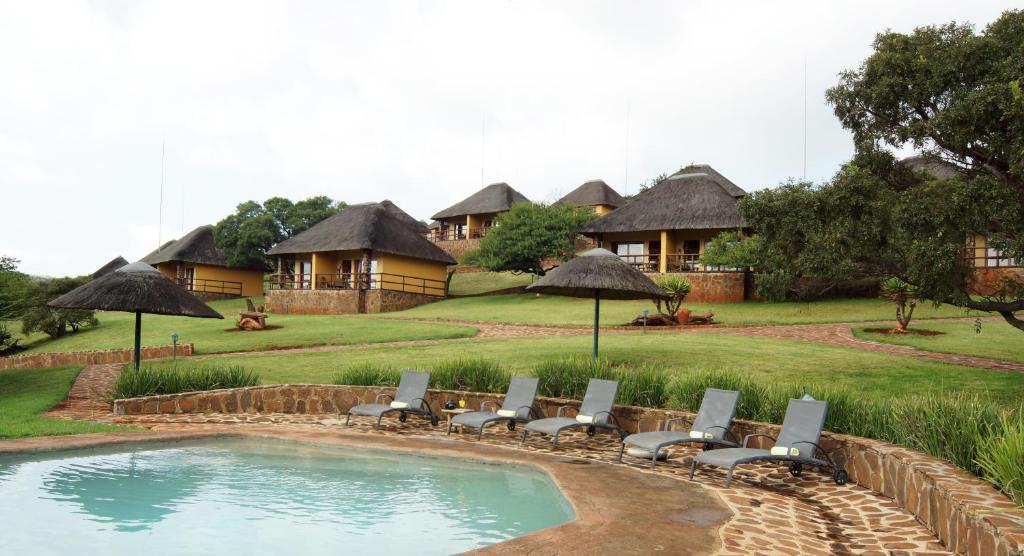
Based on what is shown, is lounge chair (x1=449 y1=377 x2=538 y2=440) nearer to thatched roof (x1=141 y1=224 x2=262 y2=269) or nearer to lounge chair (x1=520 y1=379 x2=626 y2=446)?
lounge chair (x1=520 y1=379 x2=626 y2=446)

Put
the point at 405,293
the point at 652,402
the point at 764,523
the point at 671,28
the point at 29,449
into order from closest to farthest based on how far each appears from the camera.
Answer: the point at 764,523
the point at 29,449
the point at 652,402
the point at 671,28
the point at 405,293

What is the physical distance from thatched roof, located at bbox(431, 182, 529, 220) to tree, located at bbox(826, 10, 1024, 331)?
38721 millimetres

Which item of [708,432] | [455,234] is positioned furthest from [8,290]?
[455,234]

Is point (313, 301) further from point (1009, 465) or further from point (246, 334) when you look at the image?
point (1009, 465)

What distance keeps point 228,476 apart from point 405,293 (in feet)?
86.5

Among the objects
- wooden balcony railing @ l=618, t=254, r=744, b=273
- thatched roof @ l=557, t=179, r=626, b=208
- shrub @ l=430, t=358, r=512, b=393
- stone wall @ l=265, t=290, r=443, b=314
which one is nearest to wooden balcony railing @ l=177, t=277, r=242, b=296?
stone wall @ l=265, t=290, r=443, b=314

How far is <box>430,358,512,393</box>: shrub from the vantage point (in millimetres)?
12180

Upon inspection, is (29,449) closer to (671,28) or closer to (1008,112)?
(1008,112)

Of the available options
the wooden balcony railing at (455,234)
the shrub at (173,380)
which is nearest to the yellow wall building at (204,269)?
the wooden balcony railing at (455,234)

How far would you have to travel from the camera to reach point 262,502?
23.2 ft

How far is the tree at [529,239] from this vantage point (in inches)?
1348

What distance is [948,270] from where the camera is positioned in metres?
10.9

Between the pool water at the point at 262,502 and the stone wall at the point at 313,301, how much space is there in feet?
79.1

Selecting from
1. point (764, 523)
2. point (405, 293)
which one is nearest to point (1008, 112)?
point (764, 523)
